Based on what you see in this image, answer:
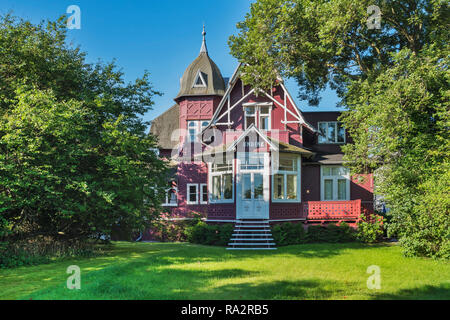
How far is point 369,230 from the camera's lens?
61.7 feet

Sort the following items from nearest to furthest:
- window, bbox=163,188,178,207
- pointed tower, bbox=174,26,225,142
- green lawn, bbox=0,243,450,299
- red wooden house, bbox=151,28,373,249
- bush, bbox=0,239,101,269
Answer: green lawn, bbox=0,243,450,299, bush, bbox=0,239,101,269, red wooden house, bbox=151,28,373,249, pointed tower, bbox=174,26,225,142, window, bbox=163,188,178,207

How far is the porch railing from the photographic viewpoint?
19.9 metres

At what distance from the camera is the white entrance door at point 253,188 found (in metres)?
19.3

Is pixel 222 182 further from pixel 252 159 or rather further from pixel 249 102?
pixel 249 102

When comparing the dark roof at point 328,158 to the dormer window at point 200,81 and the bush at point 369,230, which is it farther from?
the dormer window at point 200,81

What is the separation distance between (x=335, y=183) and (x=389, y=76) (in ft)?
28.9

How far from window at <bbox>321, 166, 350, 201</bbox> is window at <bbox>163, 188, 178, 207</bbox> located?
10.4 metres

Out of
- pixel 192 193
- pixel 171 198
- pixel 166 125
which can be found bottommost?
pixel 171 198

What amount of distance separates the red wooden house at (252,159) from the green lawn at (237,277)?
14.5 feet

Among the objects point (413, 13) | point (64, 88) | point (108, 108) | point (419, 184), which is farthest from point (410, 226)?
point (64, 88)

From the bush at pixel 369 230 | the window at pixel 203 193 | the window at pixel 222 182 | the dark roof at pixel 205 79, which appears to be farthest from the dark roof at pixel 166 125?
the bush at pixel 369 230

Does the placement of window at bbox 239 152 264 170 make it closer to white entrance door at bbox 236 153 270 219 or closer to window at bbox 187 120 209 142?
white entrance door at bbox 236 153 270 219

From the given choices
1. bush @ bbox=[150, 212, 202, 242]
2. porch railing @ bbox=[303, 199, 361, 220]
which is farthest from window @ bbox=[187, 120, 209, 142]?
porch railing @ bbox=[303, 199, 361, 220]

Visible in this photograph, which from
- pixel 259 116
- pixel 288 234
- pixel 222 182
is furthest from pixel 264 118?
pixel 288 234
